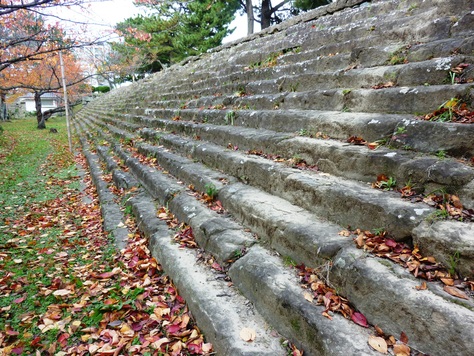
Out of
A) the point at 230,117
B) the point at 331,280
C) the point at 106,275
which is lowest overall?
the point at 106,275

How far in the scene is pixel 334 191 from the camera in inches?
71.9

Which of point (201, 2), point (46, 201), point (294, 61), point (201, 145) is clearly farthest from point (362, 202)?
point (201, 2)

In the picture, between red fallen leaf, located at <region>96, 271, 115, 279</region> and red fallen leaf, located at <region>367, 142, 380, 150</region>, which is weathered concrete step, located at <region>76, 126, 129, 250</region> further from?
red fallen leaf, located at <region>367, 142, 380, 150</region>

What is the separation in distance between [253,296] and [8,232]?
3.64 meters

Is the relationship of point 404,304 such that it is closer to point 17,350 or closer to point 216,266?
point 216,266

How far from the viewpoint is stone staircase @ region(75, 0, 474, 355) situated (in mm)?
1253

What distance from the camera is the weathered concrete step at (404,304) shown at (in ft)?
3.37

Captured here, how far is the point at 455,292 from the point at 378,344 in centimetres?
36

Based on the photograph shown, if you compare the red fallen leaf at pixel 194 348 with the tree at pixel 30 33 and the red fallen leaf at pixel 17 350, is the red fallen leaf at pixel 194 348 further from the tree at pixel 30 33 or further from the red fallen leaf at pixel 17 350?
the tree at pixel 30 33

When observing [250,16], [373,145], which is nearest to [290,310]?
[373,145]

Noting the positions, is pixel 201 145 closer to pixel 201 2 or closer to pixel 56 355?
pixel 56 355

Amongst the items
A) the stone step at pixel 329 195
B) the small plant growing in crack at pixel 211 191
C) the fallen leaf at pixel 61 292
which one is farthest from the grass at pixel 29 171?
the stone step at pixel 329 195

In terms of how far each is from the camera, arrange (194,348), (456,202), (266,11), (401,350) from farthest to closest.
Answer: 1. (266,11)
2. (194,348)
3. (456,202)
4. (401,350)

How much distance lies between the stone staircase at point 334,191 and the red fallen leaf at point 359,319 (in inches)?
0.7
